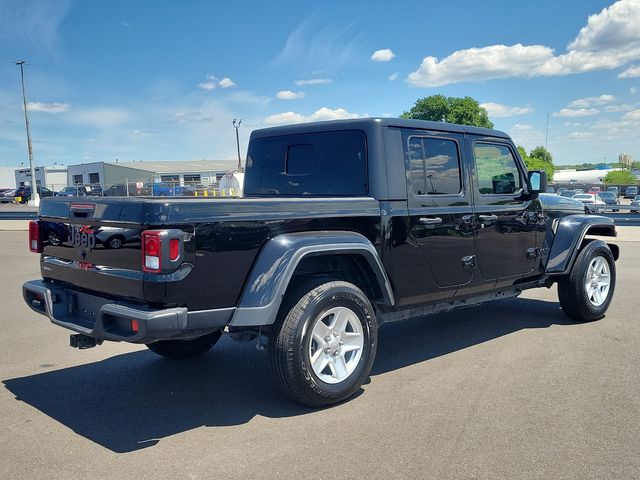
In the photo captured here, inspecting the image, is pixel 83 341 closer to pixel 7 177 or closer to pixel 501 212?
pixel 501 212

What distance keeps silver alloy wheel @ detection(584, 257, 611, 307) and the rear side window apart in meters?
3.24

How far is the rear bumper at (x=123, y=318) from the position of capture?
3475 mm

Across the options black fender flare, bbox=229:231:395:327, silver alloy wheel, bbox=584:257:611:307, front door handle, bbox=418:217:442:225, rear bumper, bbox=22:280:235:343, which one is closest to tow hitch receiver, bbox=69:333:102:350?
rear bumper, bbox=22:280:235:343

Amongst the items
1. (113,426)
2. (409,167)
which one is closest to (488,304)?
(409,167)

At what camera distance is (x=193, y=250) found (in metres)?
3.55

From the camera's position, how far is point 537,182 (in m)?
5.86

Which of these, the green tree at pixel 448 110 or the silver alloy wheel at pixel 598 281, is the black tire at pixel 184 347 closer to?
the silver alloy wheel at pixel 598 281

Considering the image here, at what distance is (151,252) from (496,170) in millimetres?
3556

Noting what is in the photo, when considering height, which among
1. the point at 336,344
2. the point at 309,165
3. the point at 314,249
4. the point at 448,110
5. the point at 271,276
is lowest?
the point at 336,344

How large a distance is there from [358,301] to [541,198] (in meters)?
3.04

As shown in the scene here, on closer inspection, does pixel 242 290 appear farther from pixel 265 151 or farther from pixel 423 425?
pixel 265 151

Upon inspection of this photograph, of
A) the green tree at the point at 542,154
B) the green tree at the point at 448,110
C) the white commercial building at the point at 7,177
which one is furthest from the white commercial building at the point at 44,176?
the green tree at the point at 542,154

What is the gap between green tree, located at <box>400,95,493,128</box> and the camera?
2677 inches

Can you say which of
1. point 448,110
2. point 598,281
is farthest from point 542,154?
point 598,281
